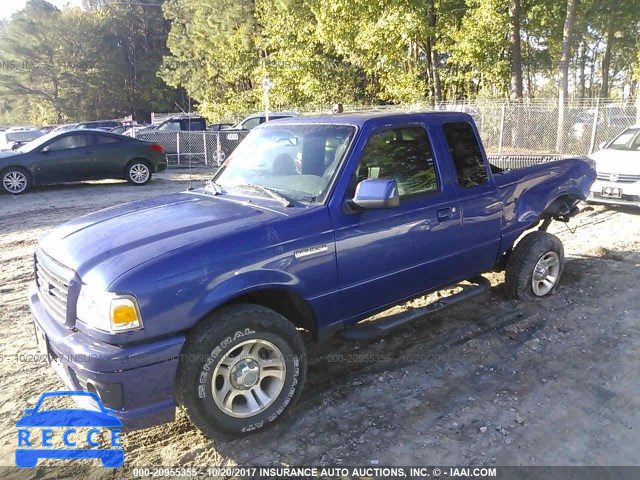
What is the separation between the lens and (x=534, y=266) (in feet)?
16.8

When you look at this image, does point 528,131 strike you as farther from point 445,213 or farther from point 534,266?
point 445,213

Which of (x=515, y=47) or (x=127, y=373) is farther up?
(x=515, y=47)

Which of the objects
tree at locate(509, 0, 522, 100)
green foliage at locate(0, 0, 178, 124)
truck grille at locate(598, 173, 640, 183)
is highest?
green foliage at locate(0, 0, 178, 124)

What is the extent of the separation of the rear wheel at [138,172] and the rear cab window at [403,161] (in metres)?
11.6

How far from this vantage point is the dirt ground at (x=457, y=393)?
3.07 meters

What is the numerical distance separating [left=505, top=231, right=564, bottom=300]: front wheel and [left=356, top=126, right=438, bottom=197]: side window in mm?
1554

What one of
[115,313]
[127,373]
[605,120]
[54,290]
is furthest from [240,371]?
[605,120]

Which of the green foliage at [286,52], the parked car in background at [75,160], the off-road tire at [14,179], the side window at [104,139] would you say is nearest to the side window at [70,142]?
the parked car in background at [75,160]

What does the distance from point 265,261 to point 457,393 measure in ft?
5.74

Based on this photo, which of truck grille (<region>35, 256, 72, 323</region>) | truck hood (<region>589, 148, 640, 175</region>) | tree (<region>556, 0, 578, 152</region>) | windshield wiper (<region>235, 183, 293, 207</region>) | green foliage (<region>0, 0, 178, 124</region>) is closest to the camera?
truck grille (<region>35, 256, 72, 323</region>)

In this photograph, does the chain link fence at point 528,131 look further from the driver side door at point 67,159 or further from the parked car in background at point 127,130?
the driver side door at point 67,159

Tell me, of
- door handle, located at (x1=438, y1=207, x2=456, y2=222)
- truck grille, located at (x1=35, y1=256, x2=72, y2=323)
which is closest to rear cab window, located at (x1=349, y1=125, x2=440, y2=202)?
door handle, located at (x1=438, y1=207, x2=456, y2=222)

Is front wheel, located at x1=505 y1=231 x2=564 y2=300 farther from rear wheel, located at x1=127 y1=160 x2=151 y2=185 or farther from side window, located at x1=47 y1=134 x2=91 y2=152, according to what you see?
side window, located at x1=47 y1=134 x2=91 y2=152

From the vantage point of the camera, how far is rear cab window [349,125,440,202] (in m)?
3.78
